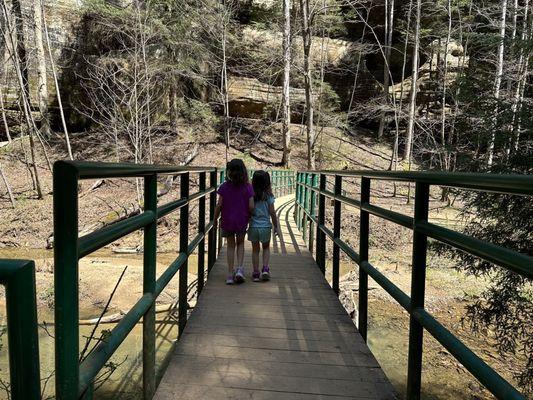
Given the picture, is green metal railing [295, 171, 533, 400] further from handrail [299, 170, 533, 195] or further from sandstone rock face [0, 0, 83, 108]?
sandstone rock face [0, 0, 83, 108]

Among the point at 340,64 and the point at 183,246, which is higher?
the point at 340,64

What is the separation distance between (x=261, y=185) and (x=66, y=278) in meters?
3.92

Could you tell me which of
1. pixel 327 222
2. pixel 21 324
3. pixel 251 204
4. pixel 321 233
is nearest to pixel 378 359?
pixel 321 233

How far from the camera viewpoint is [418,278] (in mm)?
2053

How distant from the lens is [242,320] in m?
3.65

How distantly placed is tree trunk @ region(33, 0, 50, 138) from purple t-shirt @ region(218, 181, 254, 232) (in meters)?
22.4

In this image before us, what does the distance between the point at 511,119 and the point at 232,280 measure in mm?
3959

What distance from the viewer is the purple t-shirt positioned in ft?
16.6

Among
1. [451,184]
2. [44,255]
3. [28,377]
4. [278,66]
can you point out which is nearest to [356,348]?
[451,184]

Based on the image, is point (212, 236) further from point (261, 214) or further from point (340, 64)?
point (340, 64)

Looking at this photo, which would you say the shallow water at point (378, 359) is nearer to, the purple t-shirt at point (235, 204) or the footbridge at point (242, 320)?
the purple t-shirt at point (235, 204)

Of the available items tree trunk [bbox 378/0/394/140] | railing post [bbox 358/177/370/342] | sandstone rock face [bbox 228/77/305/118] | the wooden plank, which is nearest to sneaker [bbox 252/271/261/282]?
railing post [bbox 358/177/370/342]

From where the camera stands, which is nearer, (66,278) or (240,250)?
(66,278)

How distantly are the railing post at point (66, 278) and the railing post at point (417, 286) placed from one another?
4.79 ft
